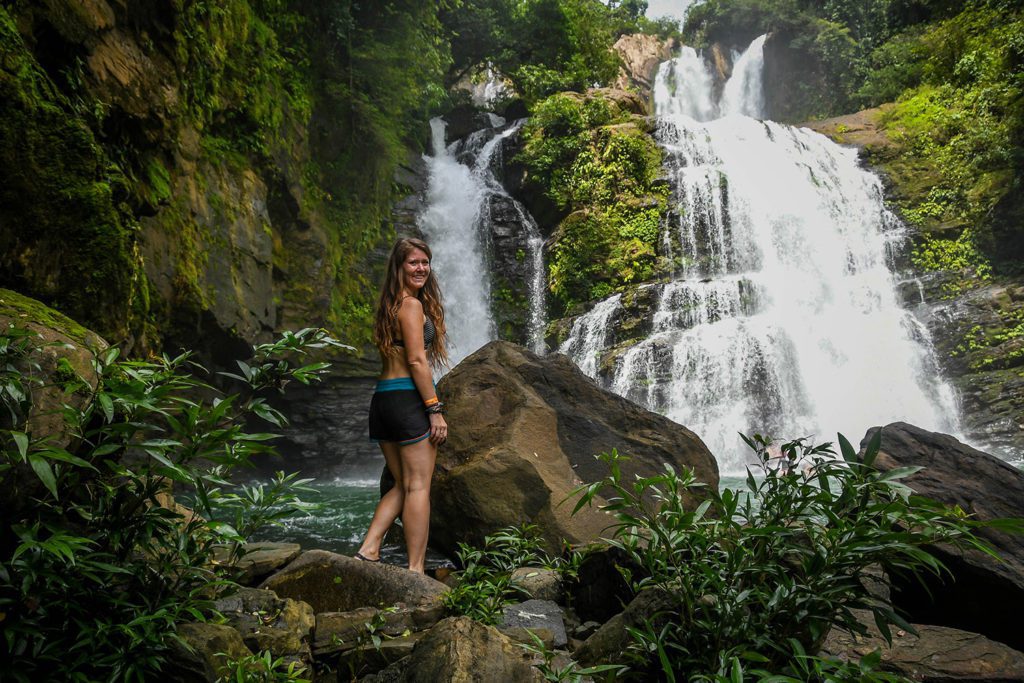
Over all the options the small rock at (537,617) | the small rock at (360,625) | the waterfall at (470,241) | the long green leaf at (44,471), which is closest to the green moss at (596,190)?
the waterfall at (470,241)

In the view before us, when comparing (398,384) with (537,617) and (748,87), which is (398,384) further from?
(748,87)

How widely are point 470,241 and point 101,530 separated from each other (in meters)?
13.1

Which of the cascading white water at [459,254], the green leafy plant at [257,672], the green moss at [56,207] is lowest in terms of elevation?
the green leafy plant at [257,672]

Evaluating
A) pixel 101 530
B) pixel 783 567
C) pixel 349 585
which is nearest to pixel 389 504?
pixel 349 585

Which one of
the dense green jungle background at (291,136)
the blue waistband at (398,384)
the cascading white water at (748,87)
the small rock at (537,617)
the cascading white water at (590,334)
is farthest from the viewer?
the cascading white water at (748,87)

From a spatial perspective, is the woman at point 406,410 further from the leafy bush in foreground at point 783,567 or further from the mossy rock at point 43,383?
the leafy bush in foreground at point 783,567

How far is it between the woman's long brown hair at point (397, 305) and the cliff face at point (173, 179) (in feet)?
6.71

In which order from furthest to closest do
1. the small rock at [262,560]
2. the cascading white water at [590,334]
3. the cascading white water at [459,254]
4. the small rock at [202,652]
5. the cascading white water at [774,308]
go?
the cascading white water at [459,254], the cascading white water at [590,334], the cascading white water at [774,308], the small rock at [262,560], the small rock at [202,652]

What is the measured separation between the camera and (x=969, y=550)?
2.60 m

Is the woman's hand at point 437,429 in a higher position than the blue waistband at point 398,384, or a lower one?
lower

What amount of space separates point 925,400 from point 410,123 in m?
12.8

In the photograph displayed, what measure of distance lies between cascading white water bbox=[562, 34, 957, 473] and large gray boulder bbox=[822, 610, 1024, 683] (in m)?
5.47

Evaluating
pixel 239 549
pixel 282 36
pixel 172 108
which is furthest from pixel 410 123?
pixel 239 549

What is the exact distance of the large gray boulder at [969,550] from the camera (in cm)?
250
